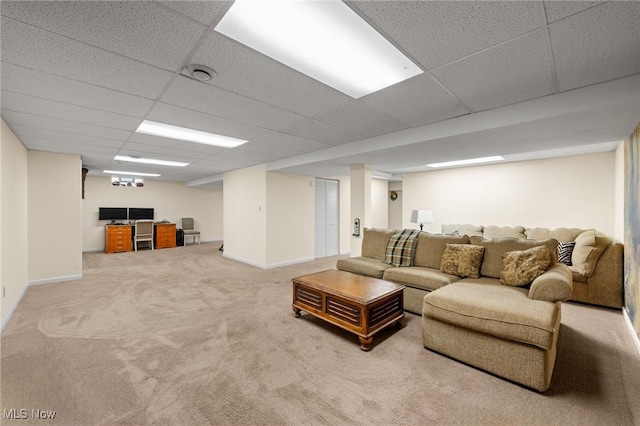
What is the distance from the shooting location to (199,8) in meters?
1.33

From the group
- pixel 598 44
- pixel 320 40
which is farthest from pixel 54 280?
pixel 598 44

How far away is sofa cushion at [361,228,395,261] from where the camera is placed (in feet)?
13.6

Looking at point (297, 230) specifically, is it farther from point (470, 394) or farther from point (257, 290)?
point (470, 394)

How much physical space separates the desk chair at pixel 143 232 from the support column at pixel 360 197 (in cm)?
666

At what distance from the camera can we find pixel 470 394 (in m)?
1.81

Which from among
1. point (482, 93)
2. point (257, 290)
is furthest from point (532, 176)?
point (257, 290)

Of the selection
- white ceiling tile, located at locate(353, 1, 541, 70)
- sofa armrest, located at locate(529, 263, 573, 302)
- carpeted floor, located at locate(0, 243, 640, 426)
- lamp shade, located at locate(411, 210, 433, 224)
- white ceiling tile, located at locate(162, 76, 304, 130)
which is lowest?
carpeted floor, located at locate(0, 243, 640, 426)

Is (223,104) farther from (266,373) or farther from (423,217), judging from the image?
(423,217)

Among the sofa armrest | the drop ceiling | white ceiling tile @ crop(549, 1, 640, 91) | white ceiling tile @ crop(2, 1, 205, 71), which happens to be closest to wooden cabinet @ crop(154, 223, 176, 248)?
the drop ceiling

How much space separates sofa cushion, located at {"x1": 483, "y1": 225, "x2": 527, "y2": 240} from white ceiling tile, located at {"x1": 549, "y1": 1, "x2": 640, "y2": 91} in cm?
330

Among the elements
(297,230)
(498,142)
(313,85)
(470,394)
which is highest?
(313,85)

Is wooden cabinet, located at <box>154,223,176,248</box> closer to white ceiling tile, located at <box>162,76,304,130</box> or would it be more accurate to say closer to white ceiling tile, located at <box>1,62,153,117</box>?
white ceiling tile, located at <box>1,62,153,117</box>

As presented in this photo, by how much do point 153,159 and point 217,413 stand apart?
5009 millimetres

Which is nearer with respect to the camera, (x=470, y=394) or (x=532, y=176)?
(x=470, y=394)
